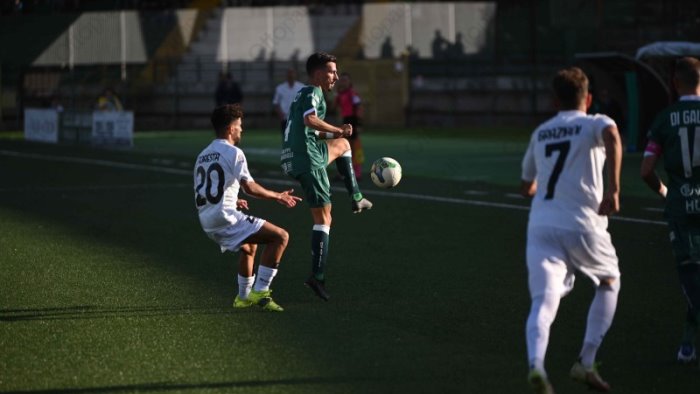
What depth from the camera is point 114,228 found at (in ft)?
55.0

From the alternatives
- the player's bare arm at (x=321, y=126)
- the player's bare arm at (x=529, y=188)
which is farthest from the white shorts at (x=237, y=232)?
the player's bare arm at (x=529, y=188)

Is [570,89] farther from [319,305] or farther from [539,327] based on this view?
[319,305]

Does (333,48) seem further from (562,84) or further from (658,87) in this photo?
(562,84)

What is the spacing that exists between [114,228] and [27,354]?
8123 millimetres

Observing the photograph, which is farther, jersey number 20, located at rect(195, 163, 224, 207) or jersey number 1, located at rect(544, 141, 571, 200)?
jersey number 20, located at rect(195, 163, 224, 207)

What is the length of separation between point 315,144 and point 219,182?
143 centimetres

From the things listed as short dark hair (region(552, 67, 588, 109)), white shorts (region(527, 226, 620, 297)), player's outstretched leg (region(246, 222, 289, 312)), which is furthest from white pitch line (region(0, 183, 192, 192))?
white shorts (region(527, 226, 620, 297))

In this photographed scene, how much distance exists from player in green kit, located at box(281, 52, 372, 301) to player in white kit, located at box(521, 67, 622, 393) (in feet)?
12.1

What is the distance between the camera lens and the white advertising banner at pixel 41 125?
130ft

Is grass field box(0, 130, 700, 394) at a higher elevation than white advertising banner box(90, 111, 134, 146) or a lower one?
lower

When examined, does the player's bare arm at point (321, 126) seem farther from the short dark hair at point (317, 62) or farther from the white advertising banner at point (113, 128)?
the white advertising banner at point (113, 128)

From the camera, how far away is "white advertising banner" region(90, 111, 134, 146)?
36.5 metres

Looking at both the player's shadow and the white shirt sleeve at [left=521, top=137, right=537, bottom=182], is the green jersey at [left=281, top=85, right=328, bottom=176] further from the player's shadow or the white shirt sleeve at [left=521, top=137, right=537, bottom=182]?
the white shirt sleeve at [left=521, top=137, right=537, bottom=182]

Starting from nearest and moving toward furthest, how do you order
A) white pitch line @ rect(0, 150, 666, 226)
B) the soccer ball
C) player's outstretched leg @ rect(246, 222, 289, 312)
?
1. player's outstretched leg @ rect(246, 222, 289, 312)
2. the soccer ball
3. white pitch line @ rect(0, 150, 666, 226)
